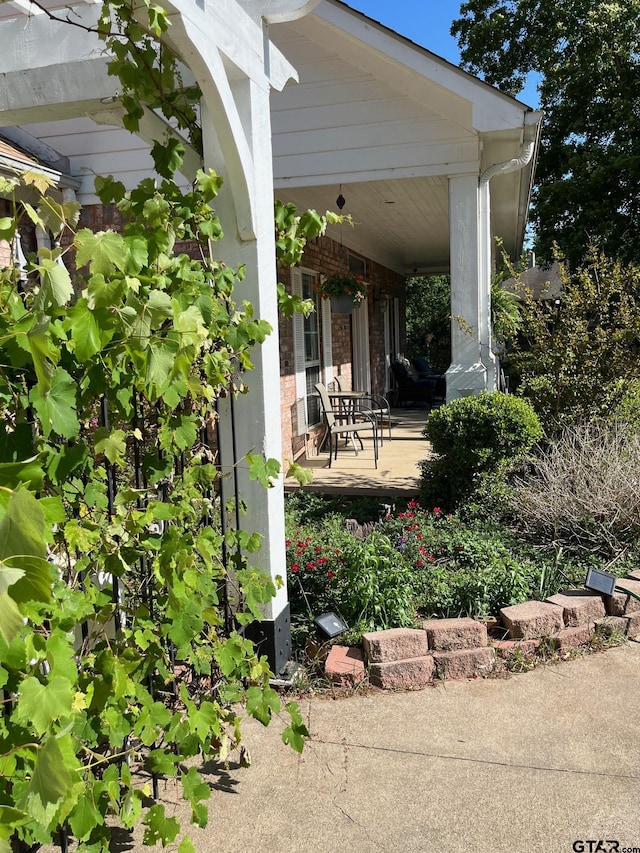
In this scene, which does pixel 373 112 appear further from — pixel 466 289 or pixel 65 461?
pixel 65 461

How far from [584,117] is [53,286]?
61.1 feet

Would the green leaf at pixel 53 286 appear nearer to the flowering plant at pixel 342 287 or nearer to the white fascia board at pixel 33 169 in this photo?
the white fascia board at pixel 33 169

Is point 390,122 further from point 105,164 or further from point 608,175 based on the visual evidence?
point 608,175

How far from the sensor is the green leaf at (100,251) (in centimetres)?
157

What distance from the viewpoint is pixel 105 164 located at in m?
5.48

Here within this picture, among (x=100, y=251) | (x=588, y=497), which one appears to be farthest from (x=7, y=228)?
(x=588, y=497)

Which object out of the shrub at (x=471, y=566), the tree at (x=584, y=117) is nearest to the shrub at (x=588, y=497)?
the shrub at (x=471, y=566)

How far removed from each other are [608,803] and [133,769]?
5.64 ft

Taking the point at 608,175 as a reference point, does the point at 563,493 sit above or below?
below

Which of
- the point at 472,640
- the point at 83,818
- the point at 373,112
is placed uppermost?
the point at 373,112

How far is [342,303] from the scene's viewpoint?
27.2ft

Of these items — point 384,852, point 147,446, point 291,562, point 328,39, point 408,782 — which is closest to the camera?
point 384,852

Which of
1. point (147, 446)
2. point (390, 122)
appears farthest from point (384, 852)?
point (390, 122)

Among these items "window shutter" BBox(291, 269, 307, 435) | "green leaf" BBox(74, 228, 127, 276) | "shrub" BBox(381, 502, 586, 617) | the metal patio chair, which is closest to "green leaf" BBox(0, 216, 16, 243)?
"green leaf" BBox(74, 228, 127, 276)
